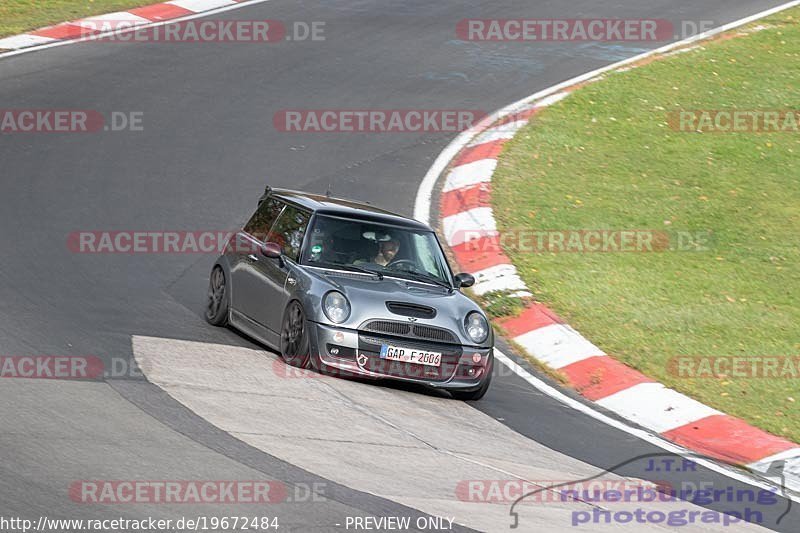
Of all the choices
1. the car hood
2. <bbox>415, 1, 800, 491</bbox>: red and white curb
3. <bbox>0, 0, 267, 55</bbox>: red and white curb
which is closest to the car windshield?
the car hood

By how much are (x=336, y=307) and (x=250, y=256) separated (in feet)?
5.91

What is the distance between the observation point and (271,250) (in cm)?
1098

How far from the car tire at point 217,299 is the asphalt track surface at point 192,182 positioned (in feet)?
0.83

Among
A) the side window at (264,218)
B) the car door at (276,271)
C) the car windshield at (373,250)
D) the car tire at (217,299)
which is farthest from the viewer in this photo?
the side window at (264,218)

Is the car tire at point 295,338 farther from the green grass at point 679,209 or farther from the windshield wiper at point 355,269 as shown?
the green grass at point 679,209

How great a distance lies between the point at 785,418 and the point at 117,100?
11.3 metres

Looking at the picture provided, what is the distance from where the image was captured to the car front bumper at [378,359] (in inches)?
392

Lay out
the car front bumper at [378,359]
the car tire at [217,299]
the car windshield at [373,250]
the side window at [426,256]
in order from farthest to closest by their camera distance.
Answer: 1. the car tire at [217,299]
2. the side window at [426,256]
3. the car windshield at [373,250]
4. the car front bumper at [378,359]

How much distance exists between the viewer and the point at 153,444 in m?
7.57

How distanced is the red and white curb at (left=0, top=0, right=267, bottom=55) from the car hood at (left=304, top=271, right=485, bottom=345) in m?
11.6

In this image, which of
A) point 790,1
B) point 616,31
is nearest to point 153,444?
point 616,31

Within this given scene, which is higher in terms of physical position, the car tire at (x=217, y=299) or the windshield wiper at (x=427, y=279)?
the windshield wiper at (x=427, y=279)

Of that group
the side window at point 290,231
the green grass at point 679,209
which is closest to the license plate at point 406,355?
the side window at point 290,231

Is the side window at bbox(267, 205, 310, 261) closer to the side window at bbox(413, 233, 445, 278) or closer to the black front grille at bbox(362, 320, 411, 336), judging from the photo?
the side window at bbox(413, 233, 445, 278)
